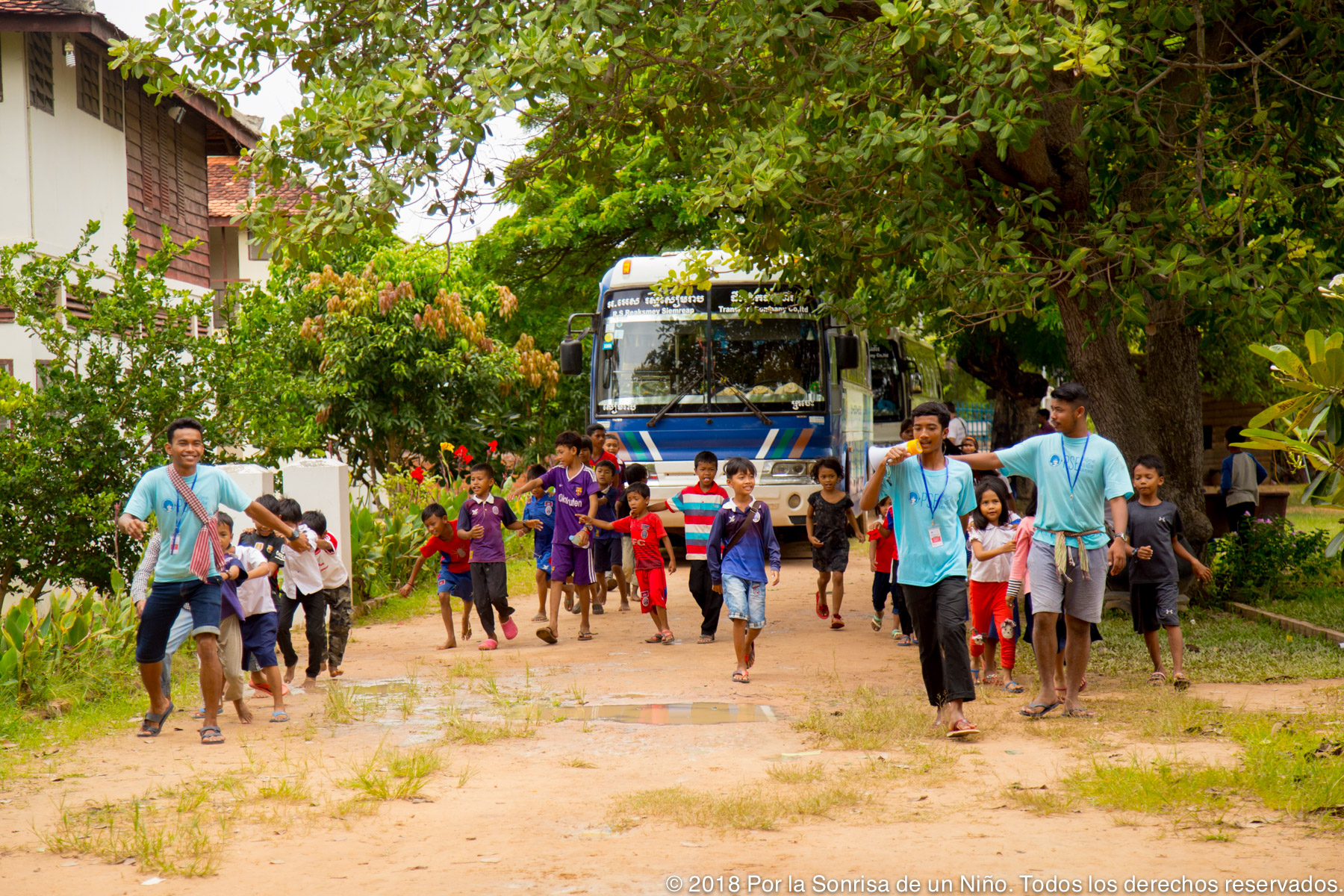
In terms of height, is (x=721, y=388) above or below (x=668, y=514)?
above

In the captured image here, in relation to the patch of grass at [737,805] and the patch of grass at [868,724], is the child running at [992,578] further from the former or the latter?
the patch of grass at [737,805]

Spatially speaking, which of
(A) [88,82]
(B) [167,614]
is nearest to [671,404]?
(B) [167,614]

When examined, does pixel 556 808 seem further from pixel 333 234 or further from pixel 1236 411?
pixel 1236 411

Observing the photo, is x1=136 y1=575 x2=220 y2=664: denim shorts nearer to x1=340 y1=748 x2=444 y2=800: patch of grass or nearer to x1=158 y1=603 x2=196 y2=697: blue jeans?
x1=158 y1=603 x2=196 y2=697: blue jeans

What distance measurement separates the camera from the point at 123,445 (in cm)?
974

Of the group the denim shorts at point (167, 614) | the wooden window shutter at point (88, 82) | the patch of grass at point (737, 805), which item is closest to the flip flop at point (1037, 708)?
the patch of grass at point (737, 805)

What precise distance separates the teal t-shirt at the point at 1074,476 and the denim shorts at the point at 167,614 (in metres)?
4.46

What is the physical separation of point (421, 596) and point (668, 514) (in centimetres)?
367

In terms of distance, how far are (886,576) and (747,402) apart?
4653mm

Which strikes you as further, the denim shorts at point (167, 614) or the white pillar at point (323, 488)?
the white pillar at point (323, 488)

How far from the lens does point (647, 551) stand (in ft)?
33.6

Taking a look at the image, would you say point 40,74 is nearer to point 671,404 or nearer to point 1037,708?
point 671,404

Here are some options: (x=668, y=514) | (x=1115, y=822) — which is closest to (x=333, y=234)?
(x=1115, y=822)

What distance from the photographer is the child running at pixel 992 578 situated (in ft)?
26.6
